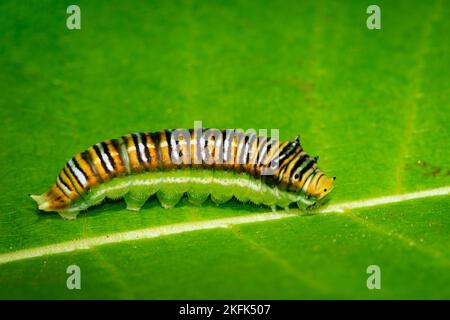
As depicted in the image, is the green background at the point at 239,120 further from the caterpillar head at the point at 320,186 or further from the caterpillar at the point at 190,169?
the caterpillar at the point at 190,169

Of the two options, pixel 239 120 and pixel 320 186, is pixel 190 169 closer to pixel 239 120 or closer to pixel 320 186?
pixel 239 120

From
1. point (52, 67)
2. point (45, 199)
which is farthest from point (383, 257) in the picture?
point (52, 67)

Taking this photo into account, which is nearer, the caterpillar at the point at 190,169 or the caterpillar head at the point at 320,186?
the caterpillar head at the point at 320,186

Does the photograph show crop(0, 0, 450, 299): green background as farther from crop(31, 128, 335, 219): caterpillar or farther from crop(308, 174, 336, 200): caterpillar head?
crop(31, 128, 335, 219): caterpillar

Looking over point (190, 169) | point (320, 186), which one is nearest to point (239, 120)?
point (190, 169)

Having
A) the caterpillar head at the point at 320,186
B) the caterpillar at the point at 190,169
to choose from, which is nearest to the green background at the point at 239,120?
the caterpillar head at the point at 320,186

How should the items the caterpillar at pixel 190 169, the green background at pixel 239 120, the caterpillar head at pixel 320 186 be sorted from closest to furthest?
the green background at pixel 239 120 < the caterpillar head at pixel 320 186 < the caterpillar at pixel 190 169
